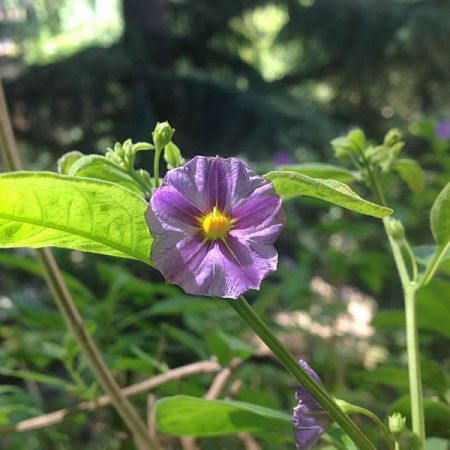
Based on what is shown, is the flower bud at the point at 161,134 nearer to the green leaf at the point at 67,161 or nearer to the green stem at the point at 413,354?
the green leaf at the point at 67,161

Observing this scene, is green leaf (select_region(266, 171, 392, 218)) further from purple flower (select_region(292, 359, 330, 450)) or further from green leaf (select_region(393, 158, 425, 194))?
green leaf (select_region(393, 158, 425, 194))

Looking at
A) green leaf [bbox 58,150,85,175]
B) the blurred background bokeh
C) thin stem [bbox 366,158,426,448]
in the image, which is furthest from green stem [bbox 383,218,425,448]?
the blurred background bokeh

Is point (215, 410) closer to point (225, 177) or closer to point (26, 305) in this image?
point (225, 177)

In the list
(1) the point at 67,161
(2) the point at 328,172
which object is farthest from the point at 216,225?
(2) the point at 328,172

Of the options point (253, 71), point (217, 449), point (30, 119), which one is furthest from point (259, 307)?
point (253, 71)

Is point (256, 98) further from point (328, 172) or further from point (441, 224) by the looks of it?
point (441, 224)

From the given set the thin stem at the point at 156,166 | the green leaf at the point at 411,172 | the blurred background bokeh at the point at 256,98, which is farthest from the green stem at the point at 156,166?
the blurred background bokeh at the point at 256,98
